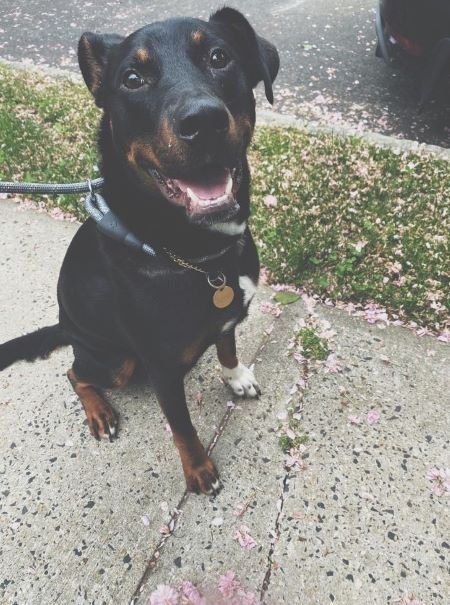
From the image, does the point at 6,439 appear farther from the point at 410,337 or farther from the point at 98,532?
the point at 410,337

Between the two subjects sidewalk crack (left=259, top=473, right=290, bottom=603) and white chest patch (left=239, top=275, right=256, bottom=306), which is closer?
sidewalk crack (left=259, top=473, right=290, bottom=603)

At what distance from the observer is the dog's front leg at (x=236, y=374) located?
108 inches

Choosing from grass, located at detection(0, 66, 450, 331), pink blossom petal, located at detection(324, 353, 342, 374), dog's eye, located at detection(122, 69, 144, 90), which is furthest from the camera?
grass, located at detection(0, 66, 450, 331)

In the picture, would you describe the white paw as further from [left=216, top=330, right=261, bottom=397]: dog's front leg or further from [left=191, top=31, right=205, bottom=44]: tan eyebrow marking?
[left=191, top=31, right=205, bottom=44]: tan eyebrow marking

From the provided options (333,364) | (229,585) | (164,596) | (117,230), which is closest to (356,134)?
(333,364)

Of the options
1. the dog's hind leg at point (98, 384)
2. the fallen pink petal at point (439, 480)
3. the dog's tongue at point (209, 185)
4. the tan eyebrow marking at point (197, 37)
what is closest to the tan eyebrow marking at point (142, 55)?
the tan eyebrow marking at point (197, 37)

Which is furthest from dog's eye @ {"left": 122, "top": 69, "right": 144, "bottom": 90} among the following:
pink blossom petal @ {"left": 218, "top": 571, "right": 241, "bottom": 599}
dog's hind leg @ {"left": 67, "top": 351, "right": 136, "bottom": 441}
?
pink blossom petal @ {"left": 218, "top": 571, "right": 241, "bottom": 599}

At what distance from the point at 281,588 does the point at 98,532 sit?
33.0 inches

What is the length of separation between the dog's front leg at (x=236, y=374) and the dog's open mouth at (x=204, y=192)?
1037mm

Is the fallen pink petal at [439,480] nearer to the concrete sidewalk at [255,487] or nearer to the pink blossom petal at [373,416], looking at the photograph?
the concrete sidewalk at [255,487]

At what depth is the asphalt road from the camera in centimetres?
538

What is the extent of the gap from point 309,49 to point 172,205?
5.62m

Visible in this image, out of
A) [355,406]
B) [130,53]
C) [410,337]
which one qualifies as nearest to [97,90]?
[130,53]

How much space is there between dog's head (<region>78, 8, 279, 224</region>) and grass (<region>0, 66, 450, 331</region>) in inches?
65.0
